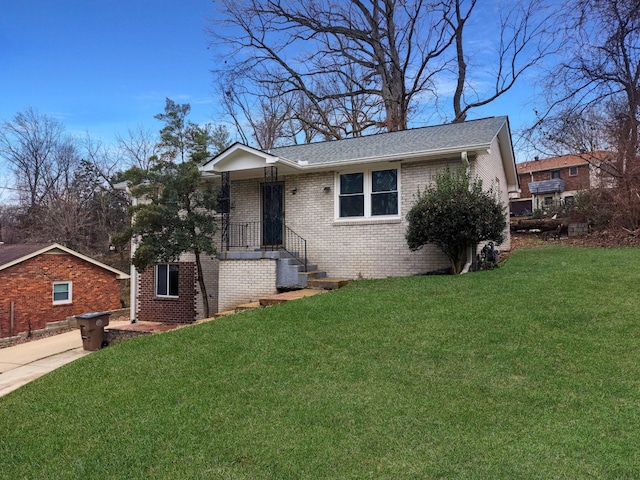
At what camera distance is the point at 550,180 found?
3594 centimetres

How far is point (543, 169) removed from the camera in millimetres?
38344

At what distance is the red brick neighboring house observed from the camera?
17406 millimetres

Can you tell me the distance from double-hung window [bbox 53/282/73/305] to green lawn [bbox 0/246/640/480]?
1490cm

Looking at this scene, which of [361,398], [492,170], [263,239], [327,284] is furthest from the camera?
[492,170]

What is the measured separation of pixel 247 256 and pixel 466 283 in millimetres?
5423

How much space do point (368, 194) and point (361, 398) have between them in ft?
25.5

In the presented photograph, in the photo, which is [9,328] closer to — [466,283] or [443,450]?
[466,283]

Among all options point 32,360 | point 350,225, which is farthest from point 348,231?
point 32,360

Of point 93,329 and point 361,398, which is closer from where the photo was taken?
point 361,398

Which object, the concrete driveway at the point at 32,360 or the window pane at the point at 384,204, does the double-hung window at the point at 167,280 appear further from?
the window pane at the point at 384,204

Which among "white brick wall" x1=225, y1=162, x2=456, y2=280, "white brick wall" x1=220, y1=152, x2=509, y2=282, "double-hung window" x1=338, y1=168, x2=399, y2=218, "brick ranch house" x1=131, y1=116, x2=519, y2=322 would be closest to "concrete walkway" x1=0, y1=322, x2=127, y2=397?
"brick ranch house" x1=131, y1=116, x2=519, y2=322

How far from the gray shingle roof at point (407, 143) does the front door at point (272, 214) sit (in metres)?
1.24

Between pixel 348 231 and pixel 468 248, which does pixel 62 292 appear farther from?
pixel 468 248

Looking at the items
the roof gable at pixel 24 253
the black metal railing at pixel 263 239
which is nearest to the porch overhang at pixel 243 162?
the black metal railing at pixel 263 239
